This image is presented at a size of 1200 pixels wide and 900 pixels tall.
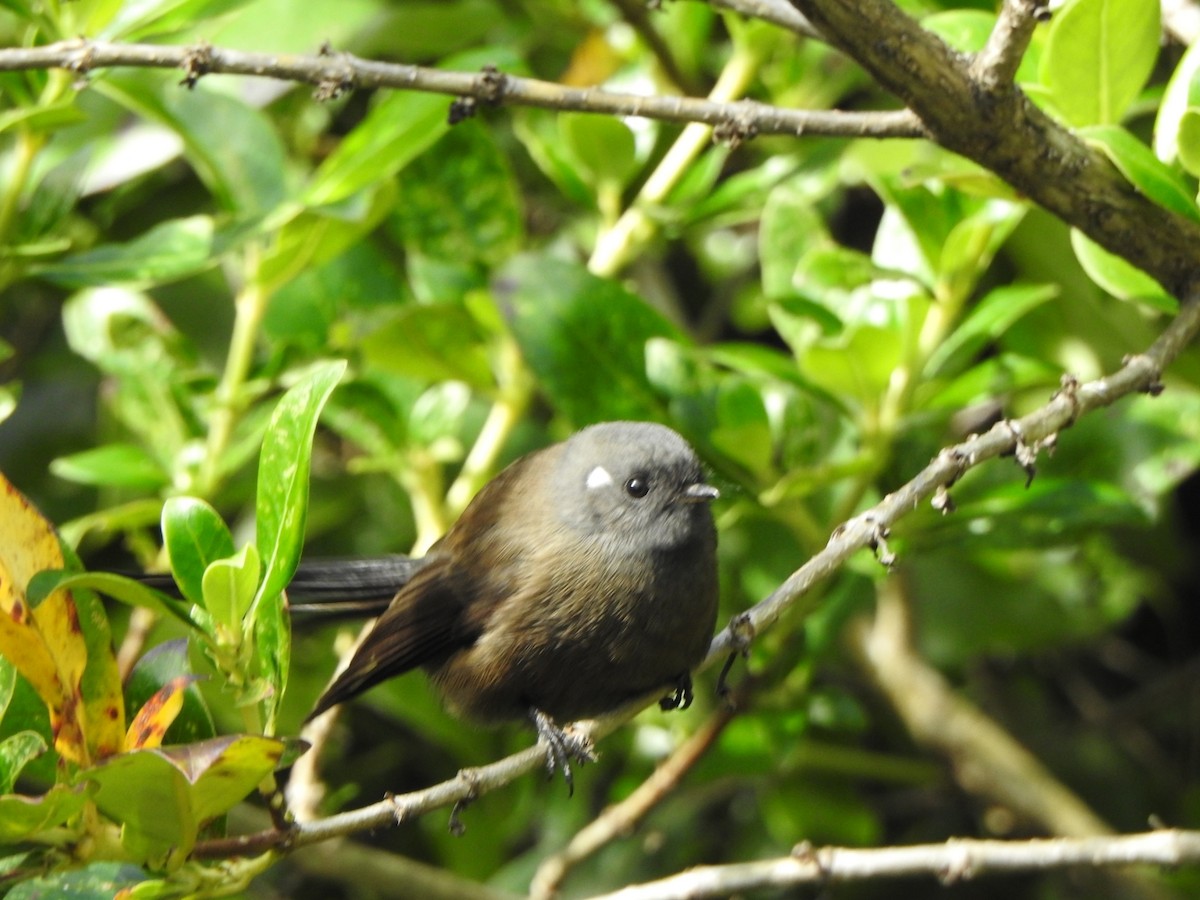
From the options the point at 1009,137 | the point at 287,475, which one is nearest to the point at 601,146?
the point at 1009,137

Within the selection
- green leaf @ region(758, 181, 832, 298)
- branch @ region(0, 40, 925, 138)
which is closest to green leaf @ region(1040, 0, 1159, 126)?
branch @ region(0, 40, 925, 138)

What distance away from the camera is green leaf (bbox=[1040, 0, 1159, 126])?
232 cm

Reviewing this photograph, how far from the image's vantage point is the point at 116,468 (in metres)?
3.01

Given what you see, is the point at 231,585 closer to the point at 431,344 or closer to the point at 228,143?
the point at 431,344

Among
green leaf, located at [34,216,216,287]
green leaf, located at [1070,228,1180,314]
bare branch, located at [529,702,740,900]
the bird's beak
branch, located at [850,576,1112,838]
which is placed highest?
green leaf, located at [34,216,216,287]

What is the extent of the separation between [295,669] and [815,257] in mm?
1890

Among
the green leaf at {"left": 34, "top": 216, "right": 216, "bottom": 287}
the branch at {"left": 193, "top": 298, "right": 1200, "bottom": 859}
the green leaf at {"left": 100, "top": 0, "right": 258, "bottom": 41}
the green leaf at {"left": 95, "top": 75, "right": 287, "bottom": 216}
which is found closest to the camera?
the branch at {"left": 193, "top": 298, "right": 1200, "bottom": 859}

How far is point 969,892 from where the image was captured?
397 cm

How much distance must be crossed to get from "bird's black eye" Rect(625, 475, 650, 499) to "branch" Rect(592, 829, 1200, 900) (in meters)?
0.91

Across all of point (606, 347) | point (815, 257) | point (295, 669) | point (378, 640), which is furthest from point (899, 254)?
point (295, 669)

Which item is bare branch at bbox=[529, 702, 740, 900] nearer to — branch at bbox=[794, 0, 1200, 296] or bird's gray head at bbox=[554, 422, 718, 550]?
Answer: bird's gray head at bbox=[554, 422, 718, 550]

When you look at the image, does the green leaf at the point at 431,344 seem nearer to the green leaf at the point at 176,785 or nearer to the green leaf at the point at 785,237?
the green leaf at the point at 785,237

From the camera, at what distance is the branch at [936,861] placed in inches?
89.1

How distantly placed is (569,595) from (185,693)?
3.07 feet
